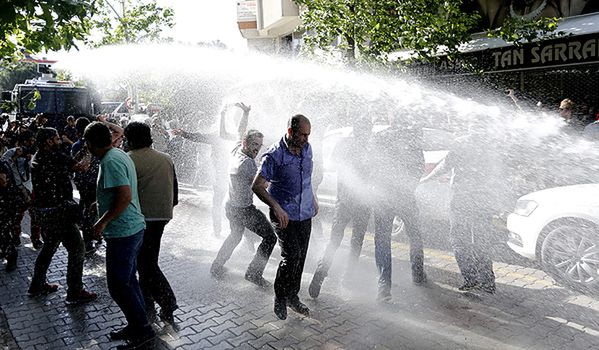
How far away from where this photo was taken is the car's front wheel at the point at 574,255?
5363 millimetres

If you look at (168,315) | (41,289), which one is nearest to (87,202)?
(41,289)

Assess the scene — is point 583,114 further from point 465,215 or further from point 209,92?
point 209,92

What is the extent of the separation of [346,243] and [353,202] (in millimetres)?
1973

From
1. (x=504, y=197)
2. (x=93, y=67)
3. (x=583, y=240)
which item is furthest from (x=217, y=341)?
(x=93, y=67)

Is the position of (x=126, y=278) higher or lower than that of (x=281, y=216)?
lower

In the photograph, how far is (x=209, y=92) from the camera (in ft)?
76.9

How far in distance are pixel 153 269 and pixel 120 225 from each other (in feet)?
2.57

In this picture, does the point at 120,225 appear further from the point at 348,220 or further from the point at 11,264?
the point at 11,264

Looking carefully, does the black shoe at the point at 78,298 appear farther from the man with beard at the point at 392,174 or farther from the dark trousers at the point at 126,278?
the man with beard at the point at 392,174

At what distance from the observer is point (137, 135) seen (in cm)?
484

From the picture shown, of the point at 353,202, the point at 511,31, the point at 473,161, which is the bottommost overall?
the point at 353,202

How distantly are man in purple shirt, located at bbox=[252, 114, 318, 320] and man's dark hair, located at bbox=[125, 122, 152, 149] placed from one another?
3.47 feet

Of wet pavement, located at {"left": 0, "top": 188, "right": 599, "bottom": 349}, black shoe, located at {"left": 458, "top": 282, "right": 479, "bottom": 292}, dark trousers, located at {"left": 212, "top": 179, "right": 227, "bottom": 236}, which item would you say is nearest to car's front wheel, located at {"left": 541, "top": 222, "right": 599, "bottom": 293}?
wet pavement, located at {"left": 0, "top": 188, "right": 599, "bottom": 349}

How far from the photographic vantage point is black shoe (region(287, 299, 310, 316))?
5035mm
